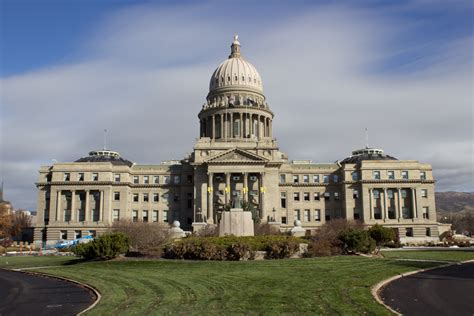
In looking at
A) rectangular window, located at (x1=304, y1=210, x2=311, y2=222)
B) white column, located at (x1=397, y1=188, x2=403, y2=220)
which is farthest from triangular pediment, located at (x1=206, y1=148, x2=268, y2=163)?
white column, located at (x1=397, y1=188, x2=403, y2=220)

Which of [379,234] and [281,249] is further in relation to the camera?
[379,234]

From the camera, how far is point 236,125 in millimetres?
110875

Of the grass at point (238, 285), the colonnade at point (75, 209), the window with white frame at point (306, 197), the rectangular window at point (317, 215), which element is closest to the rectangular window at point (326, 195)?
the rectangular window at point (317, 215)

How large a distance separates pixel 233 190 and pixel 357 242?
5434 centimetres

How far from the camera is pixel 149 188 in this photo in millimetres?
102875

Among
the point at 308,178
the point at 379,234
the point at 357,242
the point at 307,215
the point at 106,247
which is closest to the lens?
the point at 106,247

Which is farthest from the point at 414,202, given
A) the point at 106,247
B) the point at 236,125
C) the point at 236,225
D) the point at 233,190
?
the point at 106,247

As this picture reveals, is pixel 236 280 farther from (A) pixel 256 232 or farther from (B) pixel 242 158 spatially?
(B) pixel 242 158

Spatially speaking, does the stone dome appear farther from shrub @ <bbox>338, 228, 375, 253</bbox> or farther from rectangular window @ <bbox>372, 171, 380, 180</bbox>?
shrub @ <bbox>338, 228, 375, 253</bbox>

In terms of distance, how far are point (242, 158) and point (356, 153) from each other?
36.1 metres

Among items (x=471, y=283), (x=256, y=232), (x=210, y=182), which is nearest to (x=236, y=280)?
(x=471, y=283)

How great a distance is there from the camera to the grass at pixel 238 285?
18.2m

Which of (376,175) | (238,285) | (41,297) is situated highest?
(376,175)

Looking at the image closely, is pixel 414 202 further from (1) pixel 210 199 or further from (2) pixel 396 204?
(1) pixel 210 199
